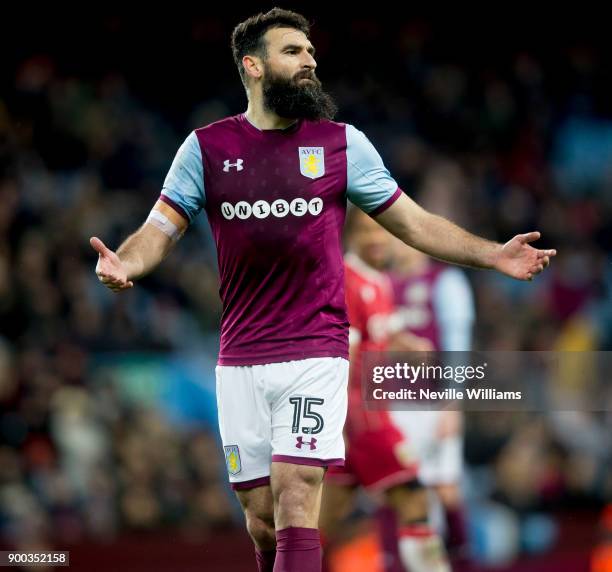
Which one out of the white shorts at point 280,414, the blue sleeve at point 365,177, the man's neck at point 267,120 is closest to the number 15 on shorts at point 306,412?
the white shorts at point 280,414

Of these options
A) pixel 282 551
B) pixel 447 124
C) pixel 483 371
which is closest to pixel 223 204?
pixel 282 551

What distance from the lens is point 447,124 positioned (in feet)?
41.0

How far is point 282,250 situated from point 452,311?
322cm

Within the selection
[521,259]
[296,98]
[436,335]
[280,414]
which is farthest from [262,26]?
[436,335]

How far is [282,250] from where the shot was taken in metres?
4.59

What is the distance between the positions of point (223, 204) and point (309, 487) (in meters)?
1.08

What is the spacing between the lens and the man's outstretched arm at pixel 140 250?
433 cm

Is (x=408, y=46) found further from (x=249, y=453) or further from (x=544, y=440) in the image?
(x=249, y=453)

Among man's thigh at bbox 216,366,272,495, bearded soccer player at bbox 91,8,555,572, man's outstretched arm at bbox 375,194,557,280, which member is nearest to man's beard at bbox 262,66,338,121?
bearded soccer player at bbox 91,8,555,572

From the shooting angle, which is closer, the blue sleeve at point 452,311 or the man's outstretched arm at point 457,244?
the man's outstretched arm at point 457,244

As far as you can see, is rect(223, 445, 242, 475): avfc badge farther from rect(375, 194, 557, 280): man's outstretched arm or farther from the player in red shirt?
the player in red shirt

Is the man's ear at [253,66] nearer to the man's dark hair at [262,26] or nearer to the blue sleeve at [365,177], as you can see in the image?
the man's dark hair at [262,26]

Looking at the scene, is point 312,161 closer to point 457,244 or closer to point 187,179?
point 187,179

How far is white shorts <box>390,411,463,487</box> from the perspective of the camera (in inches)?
300
